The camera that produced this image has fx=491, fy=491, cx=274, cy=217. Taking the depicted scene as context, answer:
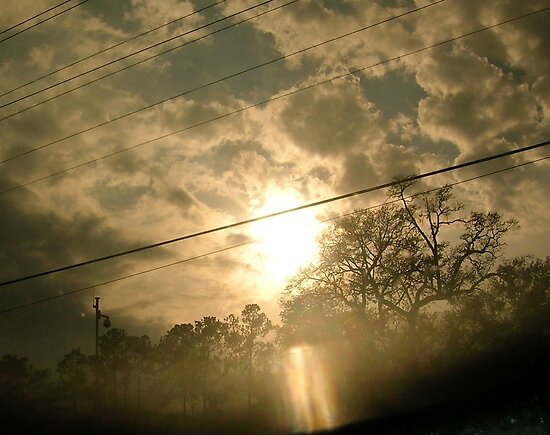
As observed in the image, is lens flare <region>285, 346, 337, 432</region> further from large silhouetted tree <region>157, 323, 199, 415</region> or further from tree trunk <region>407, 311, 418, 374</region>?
large silhouetted tree <region>157, 323, 199, 415</region>

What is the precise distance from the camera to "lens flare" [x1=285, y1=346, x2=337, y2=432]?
2980cm

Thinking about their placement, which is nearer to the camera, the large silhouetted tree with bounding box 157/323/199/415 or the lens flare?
the lens flare

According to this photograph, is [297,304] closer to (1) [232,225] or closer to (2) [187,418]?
(2) [187,418]

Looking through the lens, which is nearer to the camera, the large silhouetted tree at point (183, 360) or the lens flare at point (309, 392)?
the lens flare at point (309, 392)

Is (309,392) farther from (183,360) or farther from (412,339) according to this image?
(183,360)

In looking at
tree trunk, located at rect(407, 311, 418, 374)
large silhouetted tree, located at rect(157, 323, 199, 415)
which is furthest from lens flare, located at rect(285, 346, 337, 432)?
large silhouetted tree, located at rect(157, 323, 199, 415)

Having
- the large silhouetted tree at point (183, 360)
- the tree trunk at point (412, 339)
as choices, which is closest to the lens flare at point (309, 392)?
the tree trunk at point (412, 339)

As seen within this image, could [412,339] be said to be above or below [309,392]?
above

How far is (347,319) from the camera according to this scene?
117 feet

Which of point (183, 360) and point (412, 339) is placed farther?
point (183, 360)

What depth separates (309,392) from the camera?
35094 millimetres

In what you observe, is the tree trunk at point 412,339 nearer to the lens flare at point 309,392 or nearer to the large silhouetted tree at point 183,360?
the lens flare at point 309,392

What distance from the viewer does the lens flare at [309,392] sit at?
2980 cm

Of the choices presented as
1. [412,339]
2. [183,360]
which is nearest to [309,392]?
[412,339]
